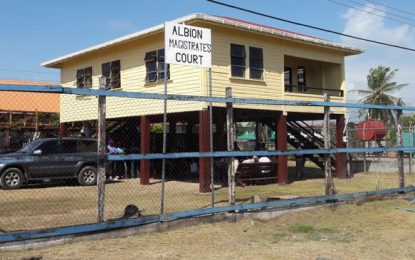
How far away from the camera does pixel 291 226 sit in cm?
880

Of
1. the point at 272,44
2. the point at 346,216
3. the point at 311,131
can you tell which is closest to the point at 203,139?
the point at 272,44

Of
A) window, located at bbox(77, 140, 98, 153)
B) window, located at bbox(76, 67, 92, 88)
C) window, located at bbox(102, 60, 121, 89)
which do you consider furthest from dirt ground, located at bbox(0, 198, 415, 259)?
window, located at bbox(76, 67, 92, 88)

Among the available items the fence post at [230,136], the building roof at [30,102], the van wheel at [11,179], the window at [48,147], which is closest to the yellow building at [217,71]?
the window at [48,147]

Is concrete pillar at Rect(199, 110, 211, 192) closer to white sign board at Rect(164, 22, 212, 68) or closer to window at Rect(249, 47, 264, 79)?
window at Rect(249, 47, 264, 79)

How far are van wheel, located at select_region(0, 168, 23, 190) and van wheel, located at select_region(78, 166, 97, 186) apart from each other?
6.61 ft

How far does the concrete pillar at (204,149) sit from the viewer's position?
51.5 feet

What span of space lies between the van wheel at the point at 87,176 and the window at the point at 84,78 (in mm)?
6021

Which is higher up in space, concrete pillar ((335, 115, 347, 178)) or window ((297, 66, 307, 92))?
window ((297, 66, 307, 92))

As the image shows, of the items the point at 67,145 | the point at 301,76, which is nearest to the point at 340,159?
the point at 301,76

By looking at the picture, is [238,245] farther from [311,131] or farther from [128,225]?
[311,131]

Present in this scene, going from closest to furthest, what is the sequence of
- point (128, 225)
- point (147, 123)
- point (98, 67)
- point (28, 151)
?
point (128, 225) < point (28, 151) < point (147, 123) < point (98, 67)

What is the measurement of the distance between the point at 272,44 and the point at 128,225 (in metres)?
13.3

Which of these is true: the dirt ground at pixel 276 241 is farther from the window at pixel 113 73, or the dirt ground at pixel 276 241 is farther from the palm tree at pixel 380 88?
the palm tree at pixel 380 88

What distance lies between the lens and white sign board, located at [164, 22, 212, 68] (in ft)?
28.3
